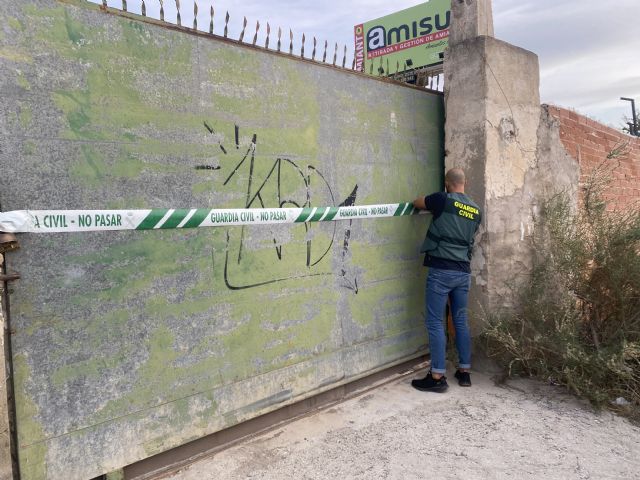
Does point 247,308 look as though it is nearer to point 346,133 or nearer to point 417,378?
point 346,133

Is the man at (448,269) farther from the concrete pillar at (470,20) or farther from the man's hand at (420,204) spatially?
the concrete pillar at (470,20)

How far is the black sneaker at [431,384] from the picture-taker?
3.78m

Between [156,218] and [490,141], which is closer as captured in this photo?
[156,218]

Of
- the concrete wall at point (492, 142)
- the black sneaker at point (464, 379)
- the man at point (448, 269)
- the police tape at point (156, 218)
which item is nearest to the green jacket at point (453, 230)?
the man at point (448, 269)

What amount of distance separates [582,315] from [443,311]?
126 centimetres

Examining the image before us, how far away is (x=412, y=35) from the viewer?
10.7 m

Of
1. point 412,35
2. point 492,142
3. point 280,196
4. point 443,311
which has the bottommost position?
point 443,311

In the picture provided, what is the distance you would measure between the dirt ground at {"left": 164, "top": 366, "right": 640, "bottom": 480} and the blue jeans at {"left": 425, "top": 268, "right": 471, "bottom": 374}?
296 mm

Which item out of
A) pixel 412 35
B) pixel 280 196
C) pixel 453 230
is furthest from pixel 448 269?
pixel 412 35

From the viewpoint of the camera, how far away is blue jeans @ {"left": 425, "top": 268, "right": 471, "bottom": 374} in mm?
3820

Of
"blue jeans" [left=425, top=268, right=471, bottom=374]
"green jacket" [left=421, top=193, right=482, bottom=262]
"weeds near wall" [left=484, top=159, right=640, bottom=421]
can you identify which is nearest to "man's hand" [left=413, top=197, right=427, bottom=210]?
"green jacket" [left=421, top=193, right=482, bottom=262]

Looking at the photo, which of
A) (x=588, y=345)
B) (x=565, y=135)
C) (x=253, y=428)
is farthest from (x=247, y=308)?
(x=565, y=135)

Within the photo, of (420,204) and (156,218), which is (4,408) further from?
(420,204)

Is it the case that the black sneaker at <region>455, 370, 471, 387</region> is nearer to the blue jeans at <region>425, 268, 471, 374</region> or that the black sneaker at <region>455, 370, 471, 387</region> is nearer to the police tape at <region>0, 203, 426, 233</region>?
the blue jeans at <region>425, 268, 471, 374</region>
